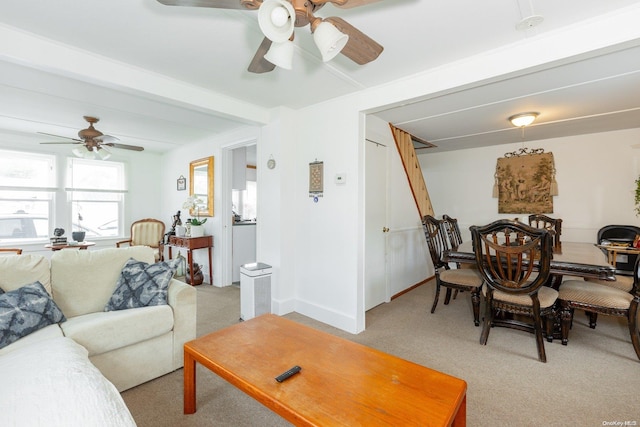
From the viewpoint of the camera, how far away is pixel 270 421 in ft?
5.46

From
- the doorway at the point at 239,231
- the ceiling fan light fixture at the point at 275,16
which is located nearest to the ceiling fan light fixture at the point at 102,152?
the doorway at the point at 239,231

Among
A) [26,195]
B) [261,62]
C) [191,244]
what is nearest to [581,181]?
[261,62]

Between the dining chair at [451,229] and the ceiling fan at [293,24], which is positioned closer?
the ceiling fan at [293,24]

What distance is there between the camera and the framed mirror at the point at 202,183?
182 inches

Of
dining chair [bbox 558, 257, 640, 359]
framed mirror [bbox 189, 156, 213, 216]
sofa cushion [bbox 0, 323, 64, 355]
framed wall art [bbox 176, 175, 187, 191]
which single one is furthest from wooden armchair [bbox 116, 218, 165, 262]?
dining chair [bbox 558, 257, 640, 359]

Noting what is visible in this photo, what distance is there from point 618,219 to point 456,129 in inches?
107

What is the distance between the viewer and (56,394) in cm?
107

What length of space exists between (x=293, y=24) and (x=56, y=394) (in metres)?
1.70

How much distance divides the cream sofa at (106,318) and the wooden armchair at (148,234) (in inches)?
117

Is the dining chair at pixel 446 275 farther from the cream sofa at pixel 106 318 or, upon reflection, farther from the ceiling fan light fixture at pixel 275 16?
the ceiling fan light fixture at pixel 275 16

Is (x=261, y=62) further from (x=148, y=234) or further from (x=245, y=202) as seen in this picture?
(x=148, y=234)

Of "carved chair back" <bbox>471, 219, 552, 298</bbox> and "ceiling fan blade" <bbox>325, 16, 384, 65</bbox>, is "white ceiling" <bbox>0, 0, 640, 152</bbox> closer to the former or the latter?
"ceiling fan blade" <bbox>325, 16, 384, 65</bbox>

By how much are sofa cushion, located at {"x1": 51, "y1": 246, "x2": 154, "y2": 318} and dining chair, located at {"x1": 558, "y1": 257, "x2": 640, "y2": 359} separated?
3726mm

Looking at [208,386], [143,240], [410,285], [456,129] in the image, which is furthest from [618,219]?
[143,240]
